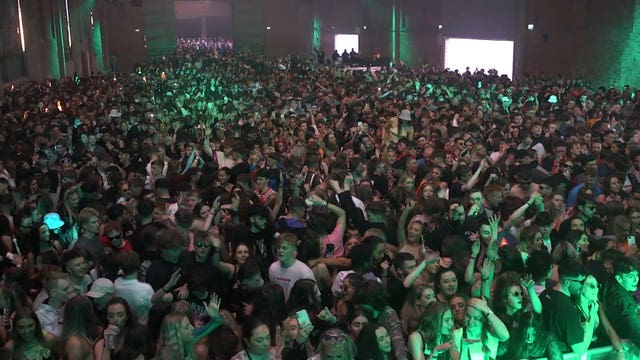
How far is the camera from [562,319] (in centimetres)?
476

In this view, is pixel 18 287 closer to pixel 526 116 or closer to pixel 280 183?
pixel 280 183

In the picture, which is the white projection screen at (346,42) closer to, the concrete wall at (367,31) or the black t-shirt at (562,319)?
the concrete wall at (367,31)

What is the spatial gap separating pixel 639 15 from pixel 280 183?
17238 mm

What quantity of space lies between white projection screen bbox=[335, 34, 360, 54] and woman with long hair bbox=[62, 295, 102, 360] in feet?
139

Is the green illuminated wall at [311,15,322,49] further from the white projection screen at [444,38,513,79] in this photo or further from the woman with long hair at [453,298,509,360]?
the woman with long hair at [453,298,509,360]

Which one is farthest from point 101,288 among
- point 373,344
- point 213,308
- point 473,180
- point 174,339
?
point 473,180

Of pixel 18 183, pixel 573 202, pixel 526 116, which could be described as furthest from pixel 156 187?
pixel 526 116

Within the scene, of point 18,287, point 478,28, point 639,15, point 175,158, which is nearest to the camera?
point 18,287

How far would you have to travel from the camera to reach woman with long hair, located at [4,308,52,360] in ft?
14.9

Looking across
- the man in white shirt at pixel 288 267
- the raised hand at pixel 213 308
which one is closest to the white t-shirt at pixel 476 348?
the man in white shirt at pixel 288 267

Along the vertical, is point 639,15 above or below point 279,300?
above

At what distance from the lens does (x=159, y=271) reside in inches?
220

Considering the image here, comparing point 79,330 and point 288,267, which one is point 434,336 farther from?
point 79,330

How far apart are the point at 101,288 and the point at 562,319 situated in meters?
3.18
